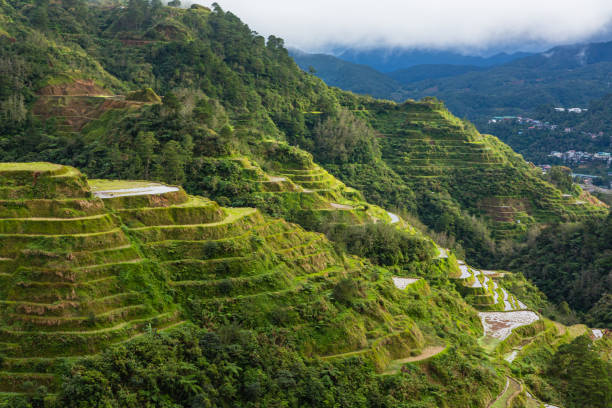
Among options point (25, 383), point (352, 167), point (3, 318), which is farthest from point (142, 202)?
point (352, 167)

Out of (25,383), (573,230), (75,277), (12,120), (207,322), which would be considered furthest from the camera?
(573,230)

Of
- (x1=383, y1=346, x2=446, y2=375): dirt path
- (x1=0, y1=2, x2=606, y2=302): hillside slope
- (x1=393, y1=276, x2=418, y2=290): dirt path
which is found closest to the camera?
(x1=383, y1=346, x2=446, y2=375): dirt path

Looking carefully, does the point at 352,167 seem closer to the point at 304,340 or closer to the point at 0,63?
the point at 0,63

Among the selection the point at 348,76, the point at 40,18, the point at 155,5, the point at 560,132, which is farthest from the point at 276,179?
the point at 348,76

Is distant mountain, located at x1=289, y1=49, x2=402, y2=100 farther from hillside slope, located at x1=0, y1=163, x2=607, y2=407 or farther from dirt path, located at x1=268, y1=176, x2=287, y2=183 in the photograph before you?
hillside slope, located at x1=0, y1=163, x2=607, y2=407

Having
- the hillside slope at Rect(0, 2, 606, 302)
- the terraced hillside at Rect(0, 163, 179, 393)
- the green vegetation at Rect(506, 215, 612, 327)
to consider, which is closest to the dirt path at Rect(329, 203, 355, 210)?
the hillside slope at Rect(0, 2, 606, 302)

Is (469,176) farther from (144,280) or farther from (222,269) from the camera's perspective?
(144,280)

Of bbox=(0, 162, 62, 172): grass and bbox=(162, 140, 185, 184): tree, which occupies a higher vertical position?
bbox=(0, 162, 62, 172): grass
